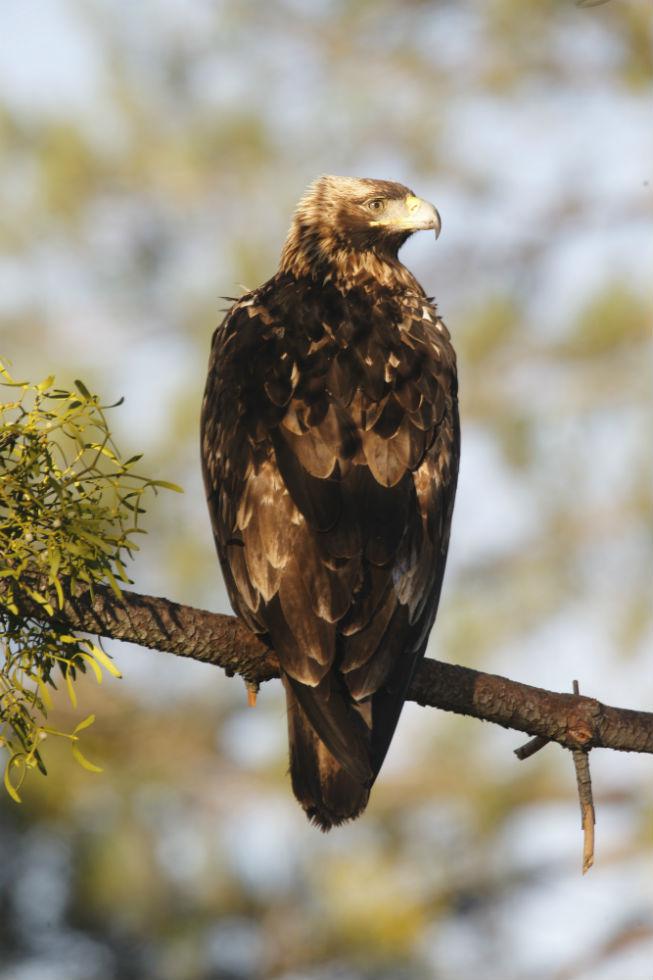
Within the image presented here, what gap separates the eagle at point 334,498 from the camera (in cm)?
367

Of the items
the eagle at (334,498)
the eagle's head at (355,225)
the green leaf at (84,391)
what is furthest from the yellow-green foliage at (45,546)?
the eagle's head at (355,225)

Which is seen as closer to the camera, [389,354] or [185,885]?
[389,354]

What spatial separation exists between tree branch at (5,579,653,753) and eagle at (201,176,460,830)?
0.23 feet

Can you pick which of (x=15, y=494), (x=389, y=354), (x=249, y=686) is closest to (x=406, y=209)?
(x=389, y=354)

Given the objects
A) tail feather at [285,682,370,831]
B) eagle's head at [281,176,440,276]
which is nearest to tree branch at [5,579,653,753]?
tail feather at [285,682,370,831]

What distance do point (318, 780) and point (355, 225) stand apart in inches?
87.5

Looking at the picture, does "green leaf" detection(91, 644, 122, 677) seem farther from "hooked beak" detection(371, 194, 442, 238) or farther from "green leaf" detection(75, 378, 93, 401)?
"hooked beak" detection(371, 194, 442, 238)

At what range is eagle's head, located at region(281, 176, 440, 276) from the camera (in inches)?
202

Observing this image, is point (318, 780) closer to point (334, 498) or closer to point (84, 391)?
point (334, 498)

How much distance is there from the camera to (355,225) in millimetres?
5266

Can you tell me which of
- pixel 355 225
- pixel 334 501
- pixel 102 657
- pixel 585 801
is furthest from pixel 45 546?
pixel 355 225

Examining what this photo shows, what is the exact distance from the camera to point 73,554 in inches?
124

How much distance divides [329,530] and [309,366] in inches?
22.7

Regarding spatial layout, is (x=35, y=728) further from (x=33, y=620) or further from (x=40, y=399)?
(x=40, y=399)
